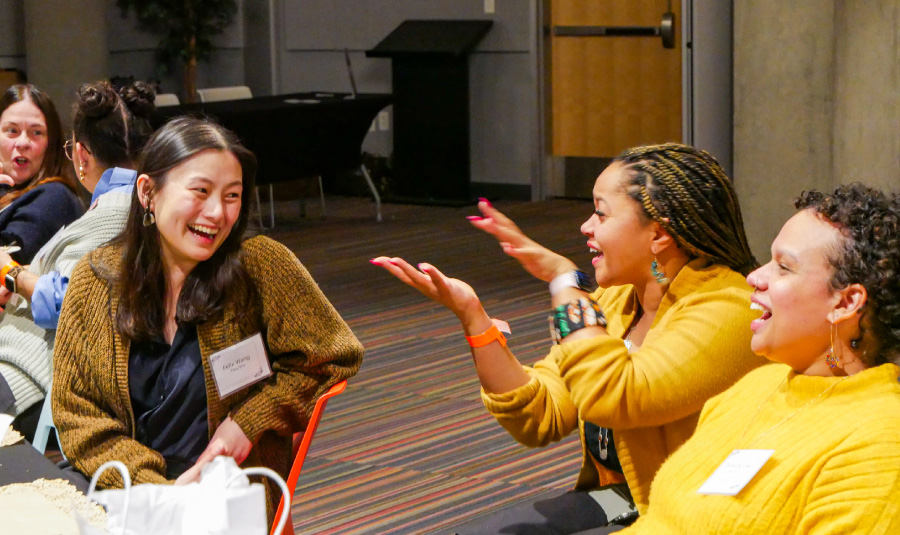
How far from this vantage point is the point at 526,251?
2.08 m

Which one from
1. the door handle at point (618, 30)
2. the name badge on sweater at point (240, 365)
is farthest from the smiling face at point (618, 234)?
the door handle at point (618, 30)

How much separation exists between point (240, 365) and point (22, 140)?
1.55m

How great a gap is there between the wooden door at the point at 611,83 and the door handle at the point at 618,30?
0.03 meters

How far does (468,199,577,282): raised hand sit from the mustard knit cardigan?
0.41 metres

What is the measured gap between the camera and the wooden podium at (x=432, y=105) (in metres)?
9.62

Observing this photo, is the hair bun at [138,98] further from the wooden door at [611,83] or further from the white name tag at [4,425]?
the wooden door at [611,83]

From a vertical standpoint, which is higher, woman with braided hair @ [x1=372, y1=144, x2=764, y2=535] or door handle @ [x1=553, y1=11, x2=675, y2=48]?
door handle @ [x1=553, y1=11, x2=675, y2=48]

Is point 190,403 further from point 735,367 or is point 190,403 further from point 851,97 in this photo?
point 851,97

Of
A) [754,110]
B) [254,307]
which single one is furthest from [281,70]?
[254,307]

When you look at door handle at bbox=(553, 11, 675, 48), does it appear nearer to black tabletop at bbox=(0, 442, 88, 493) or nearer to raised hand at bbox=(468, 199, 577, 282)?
raised hand at bbox=(468, 199, 577, 282)

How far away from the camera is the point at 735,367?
1973mm

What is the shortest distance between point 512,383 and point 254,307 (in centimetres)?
56

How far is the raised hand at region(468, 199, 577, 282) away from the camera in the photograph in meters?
2.06

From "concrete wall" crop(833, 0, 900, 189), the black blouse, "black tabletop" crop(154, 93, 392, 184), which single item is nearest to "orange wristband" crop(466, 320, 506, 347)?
the black blouse
